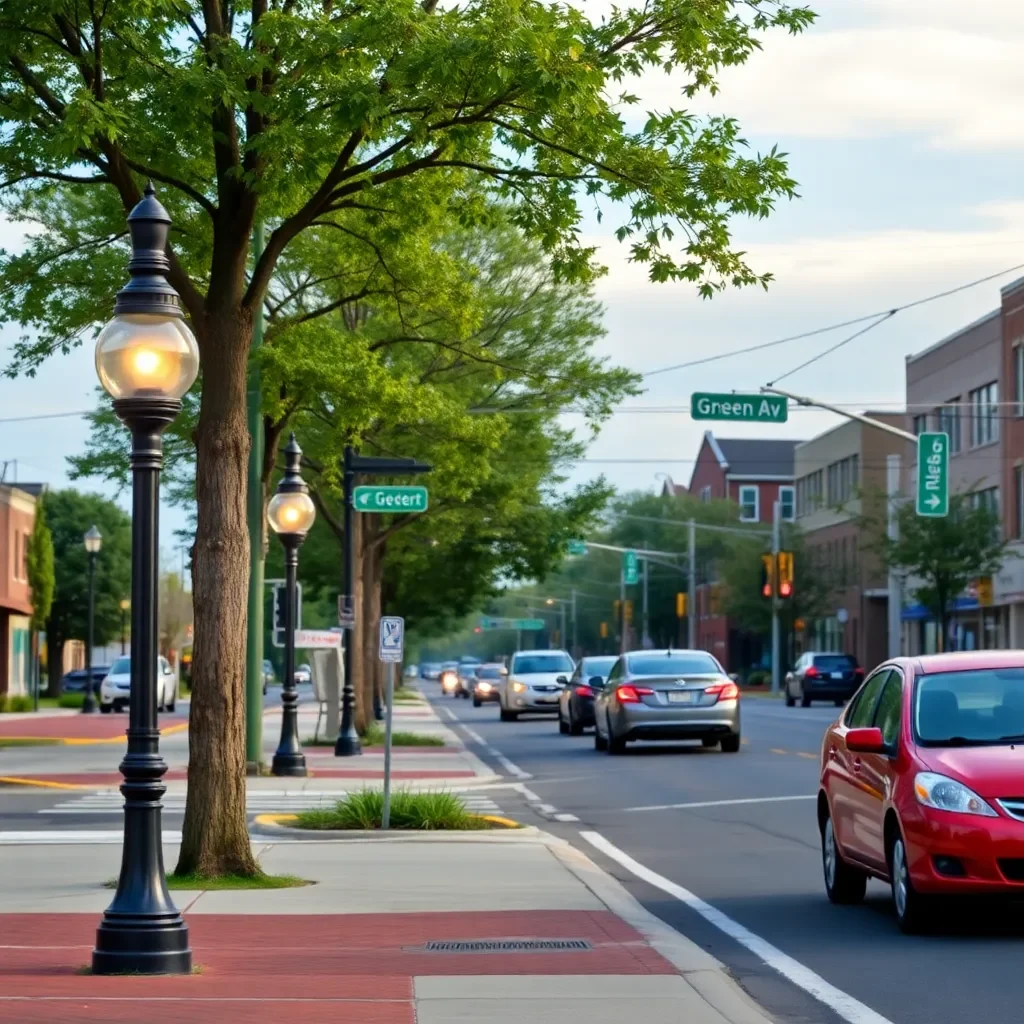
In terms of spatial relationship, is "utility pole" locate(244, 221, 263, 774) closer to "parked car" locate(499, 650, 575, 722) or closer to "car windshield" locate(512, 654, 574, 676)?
"parked car" locate(499, 650, 575, 722)

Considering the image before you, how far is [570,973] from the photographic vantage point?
30.8 ft

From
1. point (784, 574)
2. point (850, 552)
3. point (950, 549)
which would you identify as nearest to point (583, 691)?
point (950, 549)

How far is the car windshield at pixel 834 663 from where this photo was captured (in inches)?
2354

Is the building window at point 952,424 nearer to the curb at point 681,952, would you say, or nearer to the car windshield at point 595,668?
the car windshield at point 595,668

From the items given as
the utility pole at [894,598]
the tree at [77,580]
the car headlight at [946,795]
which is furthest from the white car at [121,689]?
the car headlight at [946,795]

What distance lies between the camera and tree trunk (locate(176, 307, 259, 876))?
1344cm

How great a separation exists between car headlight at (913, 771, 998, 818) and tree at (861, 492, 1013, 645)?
152 feet

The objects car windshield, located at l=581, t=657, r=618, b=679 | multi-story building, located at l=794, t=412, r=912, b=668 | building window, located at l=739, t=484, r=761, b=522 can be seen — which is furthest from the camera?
building window, located at l=739, t=484, r=761, b=522

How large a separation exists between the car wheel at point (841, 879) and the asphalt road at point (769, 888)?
10 centimetres

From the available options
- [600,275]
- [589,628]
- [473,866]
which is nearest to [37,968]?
[473,866]

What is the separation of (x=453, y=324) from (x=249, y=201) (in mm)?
6754

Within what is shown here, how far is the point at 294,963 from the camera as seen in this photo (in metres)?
9.71

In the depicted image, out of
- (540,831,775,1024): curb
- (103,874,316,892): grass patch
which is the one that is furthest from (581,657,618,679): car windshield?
(103,874,316,892): grass patch

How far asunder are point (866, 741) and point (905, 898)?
3.00 ft
